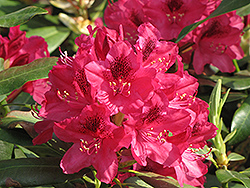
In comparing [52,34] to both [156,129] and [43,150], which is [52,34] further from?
[156,129]

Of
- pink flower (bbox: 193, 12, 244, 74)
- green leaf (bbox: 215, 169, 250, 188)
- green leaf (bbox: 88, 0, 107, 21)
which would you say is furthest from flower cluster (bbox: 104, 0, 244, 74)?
green leaf (bbox: 88, 0, 107, 21)

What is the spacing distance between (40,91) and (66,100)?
43 centimetres

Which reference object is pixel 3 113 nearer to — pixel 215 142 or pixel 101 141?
pixel 101 141

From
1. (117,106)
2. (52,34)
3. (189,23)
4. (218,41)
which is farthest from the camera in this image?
(52,34)

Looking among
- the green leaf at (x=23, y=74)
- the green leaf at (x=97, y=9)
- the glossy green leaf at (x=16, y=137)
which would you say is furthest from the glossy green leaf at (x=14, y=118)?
the green leaf at (x=97, y=9)

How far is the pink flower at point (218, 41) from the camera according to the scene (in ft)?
4.11

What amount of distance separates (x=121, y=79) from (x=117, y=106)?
0.07 meters

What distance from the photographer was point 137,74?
0.80 m

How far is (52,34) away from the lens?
1854 mm

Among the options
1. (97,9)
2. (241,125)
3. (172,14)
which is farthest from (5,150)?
(97,9)

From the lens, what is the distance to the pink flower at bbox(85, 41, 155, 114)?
2.51 ft

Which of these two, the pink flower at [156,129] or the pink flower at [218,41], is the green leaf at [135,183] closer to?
the pink flower at [156,129]

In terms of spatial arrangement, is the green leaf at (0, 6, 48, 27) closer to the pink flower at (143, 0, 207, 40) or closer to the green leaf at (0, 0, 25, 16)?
the pink flower at (143, 0, 207, 40)

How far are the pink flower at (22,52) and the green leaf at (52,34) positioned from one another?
526mm
